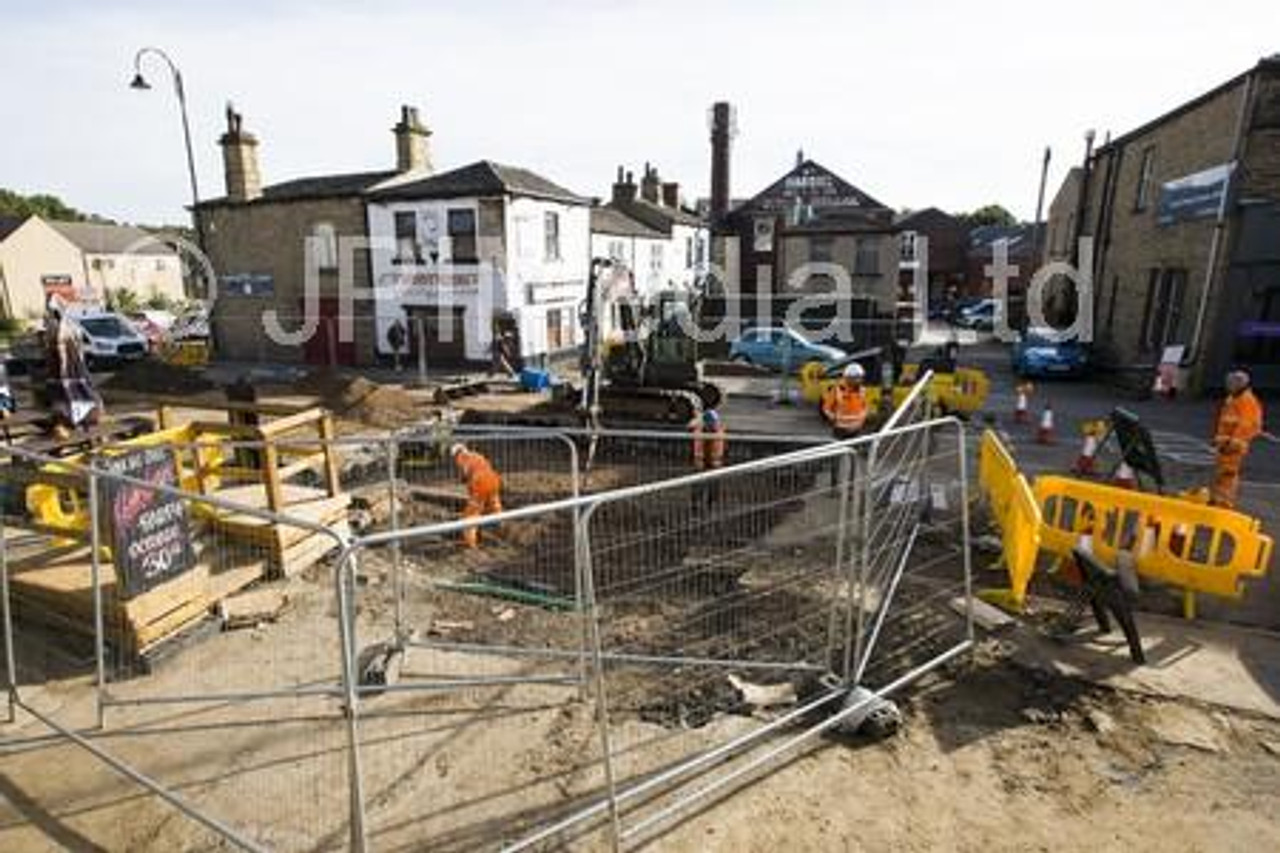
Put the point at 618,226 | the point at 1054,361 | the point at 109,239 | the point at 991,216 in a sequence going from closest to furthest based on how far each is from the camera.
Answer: the point at 1054,361 → the point at 618,226 → the point at 109,239 → the point at 991,216

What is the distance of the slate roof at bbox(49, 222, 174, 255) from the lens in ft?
177

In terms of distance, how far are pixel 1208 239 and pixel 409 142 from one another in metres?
22.7

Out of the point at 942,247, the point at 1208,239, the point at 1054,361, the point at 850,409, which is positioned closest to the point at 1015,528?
the point at 850,409

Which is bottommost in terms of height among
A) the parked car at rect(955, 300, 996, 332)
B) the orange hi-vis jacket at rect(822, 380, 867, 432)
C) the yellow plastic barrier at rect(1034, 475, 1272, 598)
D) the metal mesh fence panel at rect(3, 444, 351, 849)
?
the metal mesh fence panel at rect(3, 444, 351, 849)

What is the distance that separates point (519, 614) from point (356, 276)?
65.9 ft

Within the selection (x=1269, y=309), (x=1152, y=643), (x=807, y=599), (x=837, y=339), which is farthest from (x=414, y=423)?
(x=1269, y=309)

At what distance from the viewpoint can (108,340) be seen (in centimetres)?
2514

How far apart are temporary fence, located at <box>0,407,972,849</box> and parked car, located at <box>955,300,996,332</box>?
34175mm

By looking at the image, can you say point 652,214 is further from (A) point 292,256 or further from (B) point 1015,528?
(B) point 1015,528

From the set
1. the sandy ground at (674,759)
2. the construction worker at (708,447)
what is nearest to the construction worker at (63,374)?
the sandy ground at (674,759)

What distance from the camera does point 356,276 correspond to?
77.4ft

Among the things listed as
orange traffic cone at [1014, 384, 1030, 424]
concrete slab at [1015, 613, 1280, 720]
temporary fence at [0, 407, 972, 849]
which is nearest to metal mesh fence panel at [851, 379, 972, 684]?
temporary fence at [0, 407, 972, 849]

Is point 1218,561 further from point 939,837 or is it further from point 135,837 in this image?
point 135,837

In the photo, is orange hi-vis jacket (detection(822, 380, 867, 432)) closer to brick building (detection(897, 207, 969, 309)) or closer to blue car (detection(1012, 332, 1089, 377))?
blue car (detection(1012, 332, 1089, 377))
